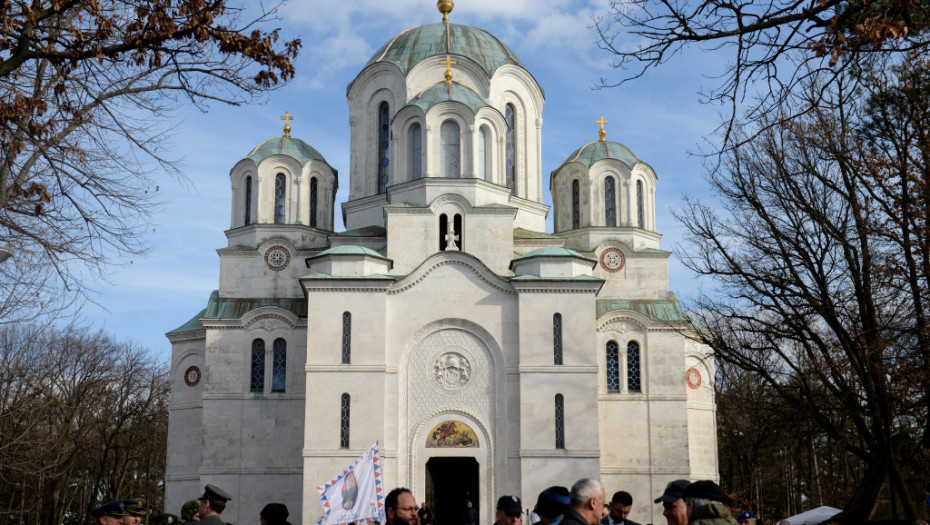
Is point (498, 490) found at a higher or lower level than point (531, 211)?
lower

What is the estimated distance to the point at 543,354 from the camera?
2712 centimetres

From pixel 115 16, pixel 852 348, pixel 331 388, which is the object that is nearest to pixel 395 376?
pixel 331 388

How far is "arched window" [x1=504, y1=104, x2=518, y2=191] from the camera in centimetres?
3312

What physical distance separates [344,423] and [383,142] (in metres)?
10.1

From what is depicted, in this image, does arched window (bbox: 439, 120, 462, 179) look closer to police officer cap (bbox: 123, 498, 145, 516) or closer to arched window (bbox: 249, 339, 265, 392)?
arched window (bbox: 249, 339, 265, 392)

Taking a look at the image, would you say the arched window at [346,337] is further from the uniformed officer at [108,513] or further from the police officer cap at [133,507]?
the uniformed officer at [108,513]

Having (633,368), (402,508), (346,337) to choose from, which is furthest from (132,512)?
(633,368)

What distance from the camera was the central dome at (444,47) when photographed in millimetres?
33281

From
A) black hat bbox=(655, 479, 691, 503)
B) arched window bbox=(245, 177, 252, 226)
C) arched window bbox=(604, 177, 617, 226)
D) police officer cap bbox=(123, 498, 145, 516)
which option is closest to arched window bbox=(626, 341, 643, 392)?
arched window bbox=(604, 177, 617, 226)

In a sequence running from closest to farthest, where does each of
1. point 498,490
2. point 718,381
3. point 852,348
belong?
point 852,348
point 498,490
point 718,381

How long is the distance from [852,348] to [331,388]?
43.2 feet

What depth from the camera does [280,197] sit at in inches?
1252

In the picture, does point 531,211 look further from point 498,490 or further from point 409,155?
point 498,490

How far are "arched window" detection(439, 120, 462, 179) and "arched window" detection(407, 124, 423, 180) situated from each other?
77cm
